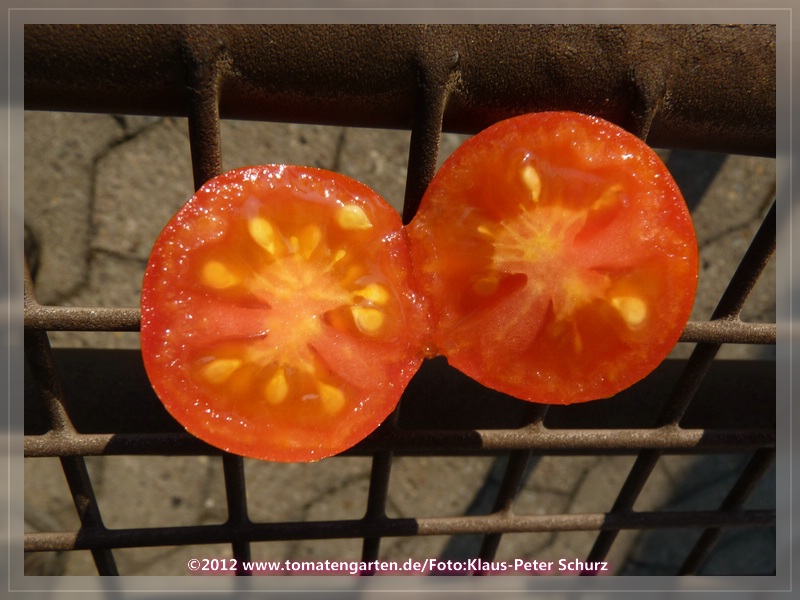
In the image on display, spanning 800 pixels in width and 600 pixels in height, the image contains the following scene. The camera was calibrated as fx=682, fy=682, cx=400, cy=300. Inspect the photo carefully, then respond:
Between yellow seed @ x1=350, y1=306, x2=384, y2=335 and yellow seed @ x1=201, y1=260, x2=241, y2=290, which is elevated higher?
yellow seed @ x1=201, y1=260, x2=241, y2=290

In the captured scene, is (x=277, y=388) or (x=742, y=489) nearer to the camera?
(x=277, y=388)

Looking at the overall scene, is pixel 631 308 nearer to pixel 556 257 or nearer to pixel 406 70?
pixel 556 257

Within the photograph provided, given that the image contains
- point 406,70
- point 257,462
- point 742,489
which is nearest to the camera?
point 406,70

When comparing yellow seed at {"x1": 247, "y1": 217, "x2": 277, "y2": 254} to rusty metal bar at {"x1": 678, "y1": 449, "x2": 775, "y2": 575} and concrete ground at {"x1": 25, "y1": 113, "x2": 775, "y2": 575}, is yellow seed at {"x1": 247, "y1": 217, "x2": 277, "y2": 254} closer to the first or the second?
rusty metal bar at {"x1": 678, "y1": 449, "x2": 775, "y2": 575}

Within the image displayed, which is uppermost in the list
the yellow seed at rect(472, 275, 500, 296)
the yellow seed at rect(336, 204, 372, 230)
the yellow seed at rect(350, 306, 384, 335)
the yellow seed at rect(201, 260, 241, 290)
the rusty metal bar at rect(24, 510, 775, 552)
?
the yellow seed at rect(336, 204, 372, 230)

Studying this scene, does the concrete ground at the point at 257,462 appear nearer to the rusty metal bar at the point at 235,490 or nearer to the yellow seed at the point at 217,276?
the rusty metal bar at the point at 235,490

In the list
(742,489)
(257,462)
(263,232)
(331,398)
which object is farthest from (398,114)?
(257,462)

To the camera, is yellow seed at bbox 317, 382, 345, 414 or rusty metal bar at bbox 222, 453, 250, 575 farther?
rusty metal bar at bbox 222, 453, 250, 575

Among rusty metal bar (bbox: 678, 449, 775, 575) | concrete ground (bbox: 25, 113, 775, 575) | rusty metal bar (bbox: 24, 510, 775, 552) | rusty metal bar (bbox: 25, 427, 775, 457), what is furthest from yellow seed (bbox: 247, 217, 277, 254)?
concrete ground (bbox: 25, 113, 775, 575)

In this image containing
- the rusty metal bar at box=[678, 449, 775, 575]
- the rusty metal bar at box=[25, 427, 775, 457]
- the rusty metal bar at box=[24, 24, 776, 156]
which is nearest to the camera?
the rusty metal bar at box=[24, 24, 776, 156]

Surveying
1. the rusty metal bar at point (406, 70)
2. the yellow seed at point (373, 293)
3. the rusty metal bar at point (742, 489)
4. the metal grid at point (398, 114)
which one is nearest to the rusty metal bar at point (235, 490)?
the metal grid at point (398, 114)
